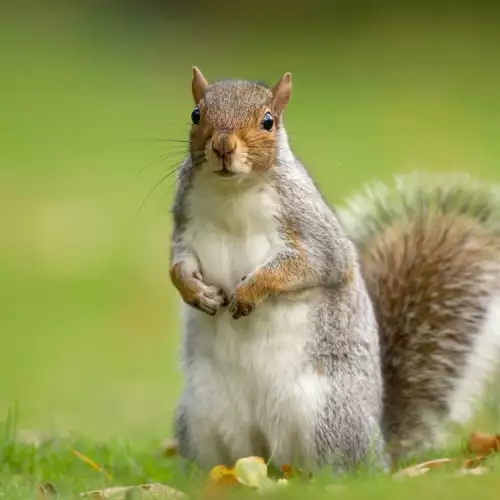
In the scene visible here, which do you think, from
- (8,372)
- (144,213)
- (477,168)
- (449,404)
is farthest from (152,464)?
(477,168)

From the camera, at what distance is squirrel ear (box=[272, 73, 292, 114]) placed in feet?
Answer: 10.7

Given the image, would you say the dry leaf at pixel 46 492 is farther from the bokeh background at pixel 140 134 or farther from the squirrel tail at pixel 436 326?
the squirrel tail at pixel 436 326

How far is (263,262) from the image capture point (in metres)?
3.27

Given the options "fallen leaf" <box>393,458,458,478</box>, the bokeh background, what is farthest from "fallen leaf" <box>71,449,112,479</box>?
"fallen leaf" <box>393,458,458,478</box>

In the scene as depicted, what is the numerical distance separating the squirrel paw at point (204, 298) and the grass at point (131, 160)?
1.29 feet

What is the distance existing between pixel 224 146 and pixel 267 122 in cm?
16

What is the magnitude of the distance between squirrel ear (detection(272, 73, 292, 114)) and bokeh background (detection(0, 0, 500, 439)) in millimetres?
257

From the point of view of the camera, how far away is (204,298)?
3.24 m

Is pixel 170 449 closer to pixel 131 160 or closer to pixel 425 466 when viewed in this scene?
pixel 425 466

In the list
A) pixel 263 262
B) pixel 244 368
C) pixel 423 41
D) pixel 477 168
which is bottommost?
pixel 244 368

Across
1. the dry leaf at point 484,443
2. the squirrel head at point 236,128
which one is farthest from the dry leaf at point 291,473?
the squirrel head at point 236,128

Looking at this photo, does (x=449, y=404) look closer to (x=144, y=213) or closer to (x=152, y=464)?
(x=152, y=464)

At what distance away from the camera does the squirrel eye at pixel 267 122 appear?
125 inches

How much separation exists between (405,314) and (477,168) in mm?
5954
